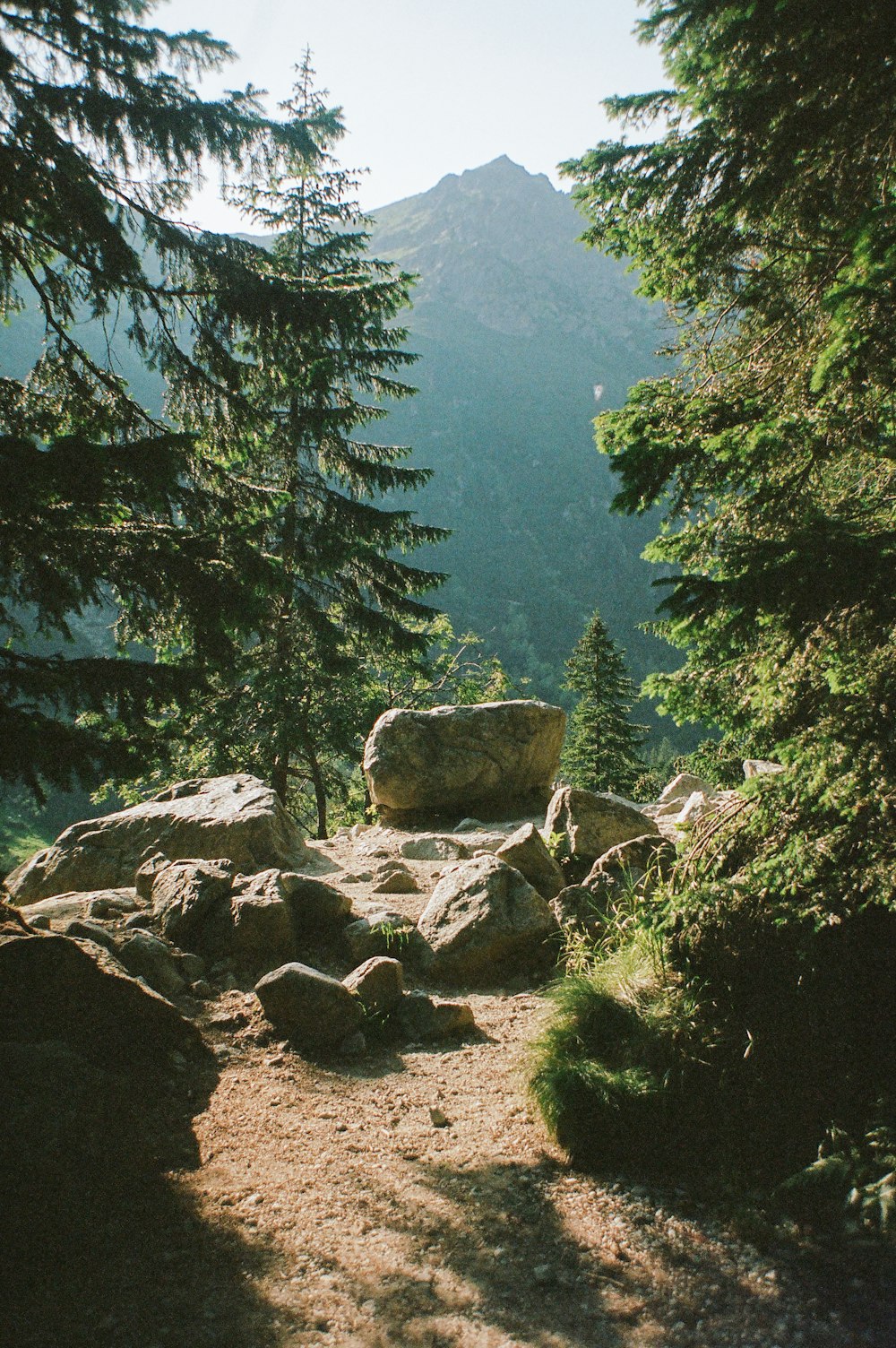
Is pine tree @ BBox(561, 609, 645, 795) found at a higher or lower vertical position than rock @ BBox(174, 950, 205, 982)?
higher

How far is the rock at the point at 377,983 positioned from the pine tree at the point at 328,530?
8.18m

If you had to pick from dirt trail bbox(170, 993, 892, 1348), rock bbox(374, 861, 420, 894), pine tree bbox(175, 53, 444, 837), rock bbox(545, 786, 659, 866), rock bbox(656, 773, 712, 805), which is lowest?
dirt trail bbox(170, 993, 892, 1348)

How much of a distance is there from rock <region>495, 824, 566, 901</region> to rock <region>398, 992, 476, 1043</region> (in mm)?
1753

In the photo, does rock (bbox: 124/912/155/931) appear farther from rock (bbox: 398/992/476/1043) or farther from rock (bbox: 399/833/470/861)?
rock (bbox: 399/833/470/861)

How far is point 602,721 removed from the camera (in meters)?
25.7

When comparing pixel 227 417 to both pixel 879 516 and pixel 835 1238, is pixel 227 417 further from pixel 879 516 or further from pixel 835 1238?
pixel 835 1238

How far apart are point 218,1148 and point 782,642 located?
12.6ft

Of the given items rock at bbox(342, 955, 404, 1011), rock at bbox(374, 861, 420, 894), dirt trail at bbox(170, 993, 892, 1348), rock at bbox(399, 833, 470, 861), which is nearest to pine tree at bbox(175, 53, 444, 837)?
rock at bbox(399, 833, 470, 861)

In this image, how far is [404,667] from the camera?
50.2 feet

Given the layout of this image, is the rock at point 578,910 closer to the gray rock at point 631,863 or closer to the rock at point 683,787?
the gray rock at point 631,863

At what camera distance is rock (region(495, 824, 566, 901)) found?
6.59 metres

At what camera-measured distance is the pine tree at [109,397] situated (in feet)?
11.4

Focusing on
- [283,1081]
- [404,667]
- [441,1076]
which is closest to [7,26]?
[283,1081]

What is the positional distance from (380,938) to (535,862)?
1723 millimetres
